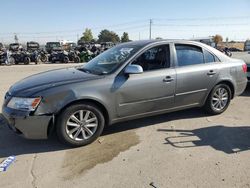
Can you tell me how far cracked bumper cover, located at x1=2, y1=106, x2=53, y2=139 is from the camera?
11.4 feet

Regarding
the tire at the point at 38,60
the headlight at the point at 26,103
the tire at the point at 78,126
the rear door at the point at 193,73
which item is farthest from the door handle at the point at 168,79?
the tire at the point at 38,60

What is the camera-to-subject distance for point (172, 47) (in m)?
4.52

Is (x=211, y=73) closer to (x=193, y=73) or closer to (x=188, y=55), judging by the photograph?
(x=193, y=73)

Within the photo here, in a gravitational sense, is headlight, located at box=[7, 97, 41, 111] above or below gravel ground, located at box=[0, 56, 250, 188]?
above

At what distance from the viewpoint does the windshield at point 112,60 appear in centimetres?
413

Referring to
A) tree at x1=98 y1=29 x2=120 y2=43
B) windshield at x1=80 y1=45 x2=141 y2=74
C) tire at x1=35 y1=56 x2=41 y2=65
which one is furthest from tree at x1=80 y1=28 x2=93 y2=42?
windshield at x1=80 y1=45 x2=141 y2=74

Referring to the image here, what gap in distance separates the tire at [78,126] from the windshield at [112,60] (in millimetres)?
717

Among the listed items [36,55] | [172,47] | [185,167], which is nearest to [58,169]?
[185,167]

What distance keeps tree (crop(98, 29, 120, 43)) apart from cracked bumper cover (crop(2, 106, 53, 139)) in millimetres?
84445

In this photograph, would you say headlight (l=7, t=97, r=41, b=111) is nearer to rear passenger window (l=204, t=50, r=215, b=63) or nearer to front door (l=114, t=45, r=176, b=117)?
front door (l=114, t=45, r=176, b=117)

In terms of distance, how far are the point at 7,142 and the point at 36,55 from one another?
56.6 ft

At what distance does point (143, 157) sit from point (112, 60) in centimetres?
185

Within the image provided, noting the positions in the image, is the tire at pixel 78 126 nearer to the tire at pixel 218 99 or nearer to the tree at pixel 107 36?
the tire at pixel 218 99

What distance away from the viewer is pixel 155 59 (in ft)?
14.6
